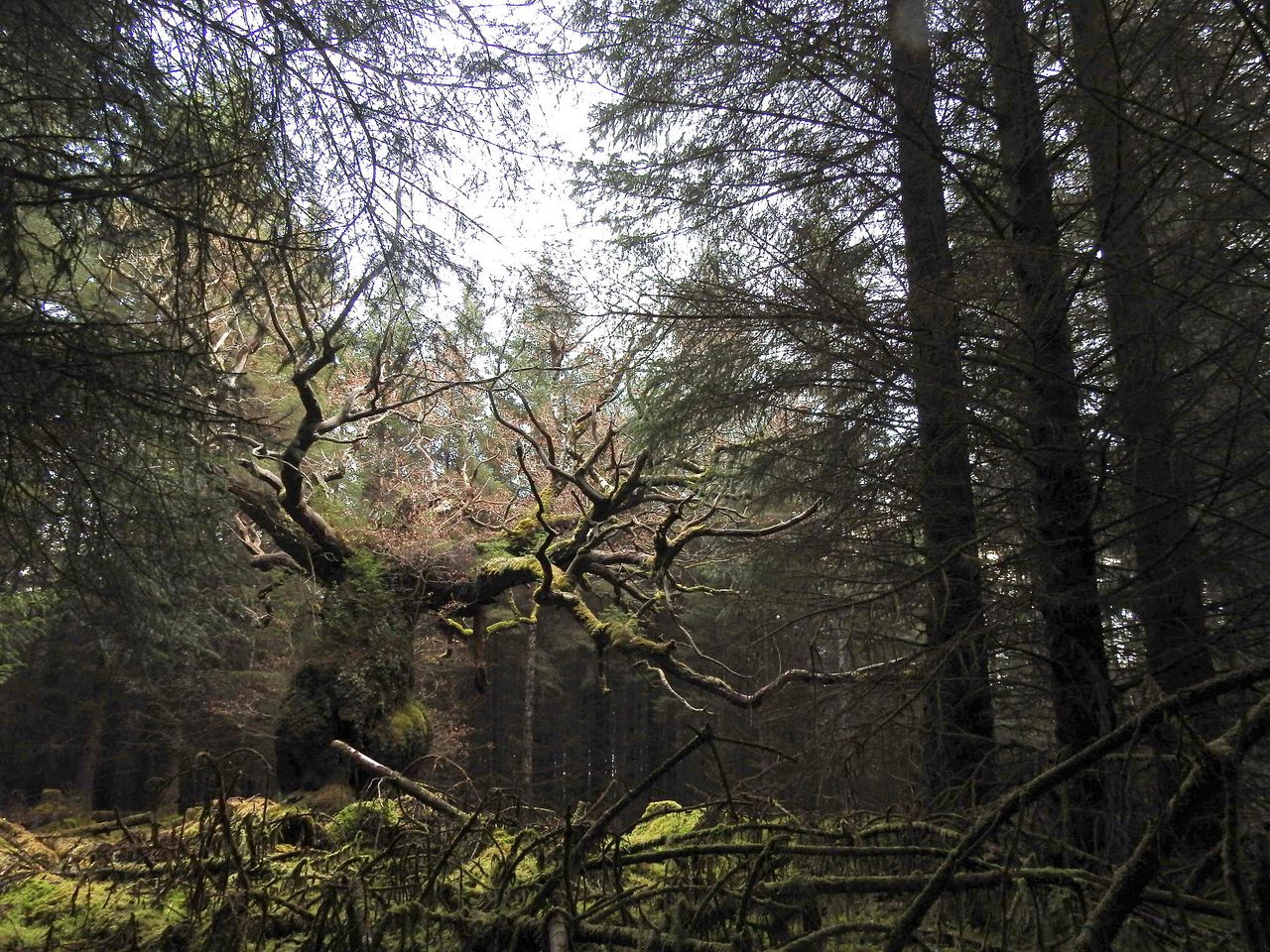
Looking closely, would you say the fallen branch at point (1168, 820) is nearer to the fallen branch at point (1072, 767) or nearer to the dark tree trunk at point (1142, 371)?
the fallen branch at point (1072, 767)

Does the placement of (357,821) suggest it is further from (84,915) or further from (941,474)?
(941,474)

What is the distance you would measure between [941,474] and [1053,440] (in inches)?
27.8

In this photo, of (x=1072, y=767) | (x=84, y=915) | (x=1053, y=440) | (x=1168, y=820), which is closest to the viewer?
(x=1168, y=820)

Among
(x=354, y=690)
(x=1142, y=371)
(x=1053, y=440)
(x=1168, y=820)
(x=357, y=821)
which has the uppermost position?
(x=1142, y=371)

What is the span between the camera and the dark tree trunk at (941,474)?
356 cm

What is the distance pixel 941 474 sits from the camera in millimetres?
4062

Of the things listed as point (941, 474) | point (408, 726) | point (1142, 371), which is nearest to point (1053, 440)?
point (1142, 371)

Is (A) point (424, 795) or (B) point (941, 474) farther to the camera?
(B) point (941, 474)

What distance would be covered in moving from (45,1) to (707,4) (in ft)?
11.6

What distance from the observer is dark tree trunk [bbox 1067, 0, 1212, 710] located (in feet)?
9.94

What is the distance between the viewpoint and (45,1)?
279cm

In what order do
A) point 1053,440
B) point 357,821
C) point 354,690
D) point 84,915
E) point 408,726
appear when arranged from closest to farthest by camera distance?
point 84,915
point 357,821
point 1053,440
point 354,690
point 408,726

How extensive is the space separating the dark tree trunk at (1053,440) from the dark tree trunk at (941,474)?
0.98 ft

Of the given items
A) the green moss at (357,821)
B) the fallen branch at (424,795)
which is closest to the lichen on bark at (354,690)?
the green moss at (357,821)
